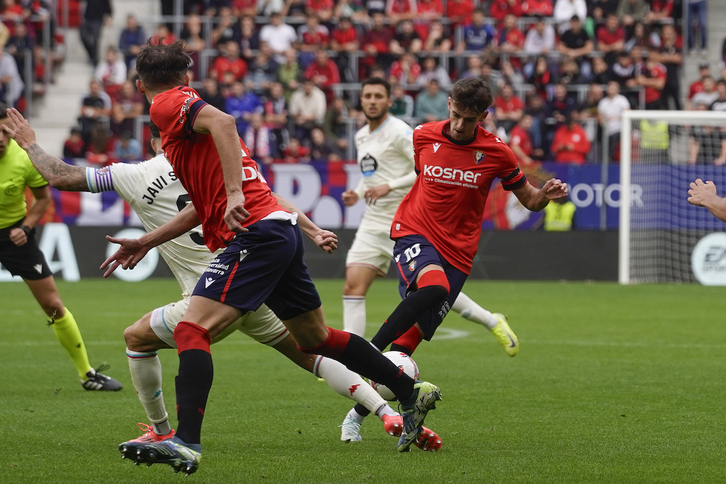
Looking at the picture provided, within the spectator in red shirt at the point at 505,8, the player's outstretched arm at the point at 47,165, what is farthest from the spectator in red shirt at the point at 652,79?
the player's outstretched arm at the point at 47,165

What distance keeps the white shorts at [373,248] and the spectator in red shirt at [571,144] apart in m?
11.9

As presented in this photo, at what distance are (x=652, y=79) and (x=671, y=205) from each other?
448 centimetres

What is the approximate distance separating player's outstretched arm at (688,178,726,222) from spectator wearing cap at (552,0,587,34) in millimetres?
19399

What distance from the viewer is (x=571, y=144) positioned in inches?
826

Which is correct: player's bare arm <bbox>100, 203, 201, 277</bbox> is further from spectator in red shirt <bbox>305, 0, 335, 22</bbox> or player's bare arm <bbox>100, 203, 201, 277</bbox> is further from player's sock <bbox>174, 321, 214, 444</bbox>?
spectator in red shirt <bbox>305, 0, 335, 22</bbox>

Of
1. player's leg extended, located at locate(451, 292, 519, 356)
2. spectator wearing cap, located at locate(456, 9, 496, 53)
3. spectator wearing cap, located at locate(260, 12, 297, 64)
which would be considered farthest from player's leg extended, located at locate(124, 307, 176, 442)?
spectator wearing cap, located at locate(456, 9, 496, 53)

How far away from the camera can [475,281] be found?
19.4 meters

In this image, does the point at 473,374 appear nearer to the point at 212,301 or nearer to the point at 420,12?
the point at 212,301

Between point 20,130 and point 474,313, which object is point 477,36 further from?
point 20,130

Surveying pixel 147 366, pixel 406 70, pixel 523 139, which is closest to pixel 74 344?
pixel 147 366

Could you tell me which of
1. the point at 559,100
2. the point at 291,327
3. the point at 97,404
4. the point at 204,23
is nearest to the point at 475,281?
the point at 559,100

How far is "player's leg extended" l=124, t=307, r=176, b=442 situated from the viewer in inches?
224

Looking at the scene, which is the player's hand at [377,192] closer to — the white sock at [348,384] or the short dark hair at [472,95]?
the short dark hair at [472,95]

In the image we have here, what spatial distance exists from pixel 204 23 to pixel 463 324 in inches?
557
